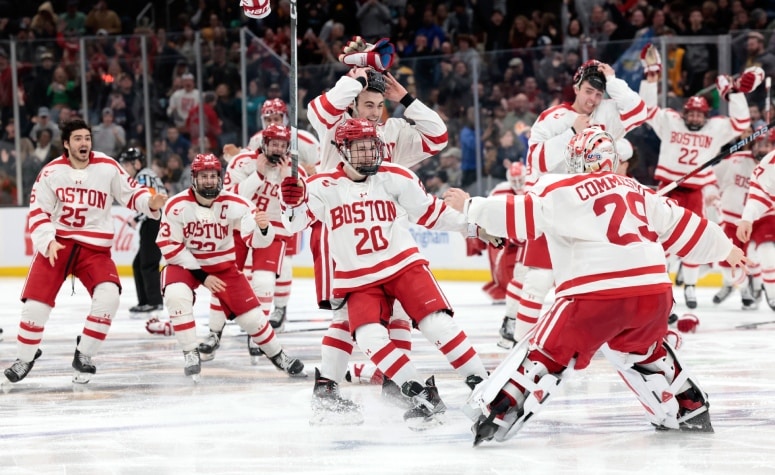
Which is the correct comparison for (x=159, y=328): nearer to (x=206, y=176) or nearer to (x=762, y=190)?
(x=206, y=176)

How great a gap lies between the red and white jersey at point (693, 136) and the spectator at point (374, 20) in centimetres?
474

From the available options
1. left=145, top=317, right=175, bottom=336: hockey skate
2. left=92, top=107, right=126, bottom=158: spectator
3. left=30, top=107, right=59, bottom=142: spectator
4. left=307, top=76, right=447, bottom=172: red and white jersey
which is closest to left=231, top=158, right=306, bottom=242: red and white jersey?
left=145, top=317, right=175, bottom=336: hockey skate

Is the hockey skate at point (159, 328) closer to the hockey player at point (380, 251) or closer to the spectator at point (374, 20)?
the hockey player at point (380, 251)

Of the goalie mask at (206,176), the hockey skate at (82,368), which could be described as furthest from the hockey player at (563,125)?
the hockey skate at (82,368)

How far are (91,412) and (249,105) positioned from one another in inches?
259

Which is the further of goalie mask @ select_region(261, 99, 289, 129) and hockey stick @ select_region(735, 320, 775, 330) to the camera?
hockey stick @ select_region(735, 320, 775, 330)

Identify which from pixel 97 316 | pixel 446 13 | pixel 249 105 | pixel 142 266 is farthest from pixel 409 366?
pixel 446 13

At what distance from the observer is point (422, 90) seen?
34.5ft

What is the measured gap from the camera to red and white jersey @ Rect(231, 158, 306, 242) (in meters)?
6.73

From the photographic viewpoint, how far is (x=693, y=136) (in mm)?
8336

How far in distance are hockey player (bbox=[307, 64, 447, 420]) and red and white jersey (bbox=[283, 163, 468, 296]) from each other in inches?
8.9

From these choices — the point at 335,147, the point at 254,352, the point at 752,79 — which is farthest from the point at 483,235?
the point at 752,79

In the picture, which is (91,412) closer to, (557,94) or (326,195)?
(326,195)

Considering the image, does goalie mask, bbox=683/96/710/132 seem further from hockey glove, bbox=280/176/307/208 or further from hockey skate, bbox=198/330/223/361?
hockey glove, bbox=280/176/307/208
